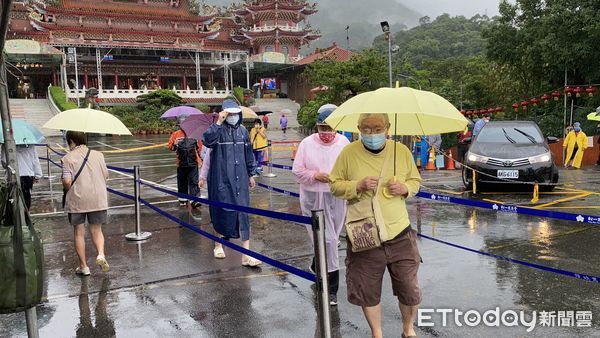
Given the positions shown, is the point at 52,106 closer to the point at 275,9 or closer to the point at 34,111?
the point at 34,111

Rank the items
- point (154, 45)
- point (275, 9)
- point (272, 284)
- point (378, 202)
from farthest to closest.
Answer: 1. point (275, 9)
2. point (154, 45)
3. point (272, 284)
4. point (378, 202)

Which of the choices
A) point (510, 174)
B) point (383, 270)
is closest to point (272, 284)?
point (383, 270)

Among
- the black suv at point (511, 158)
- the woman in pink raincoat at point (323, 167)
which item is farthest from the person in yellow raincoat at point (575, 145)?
the woman in pink raincoat at point (323, 167)

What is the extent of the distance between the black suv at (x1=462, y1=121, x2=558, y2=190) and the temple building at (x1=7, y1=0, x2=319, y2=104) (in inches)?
1467

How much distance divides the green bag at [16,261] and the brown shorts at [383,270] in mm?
1957

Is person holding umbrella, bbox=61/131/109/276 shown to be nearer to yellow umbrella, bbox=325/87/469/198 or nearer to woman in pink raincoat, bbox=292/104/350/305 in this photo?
woman in pink raincoat, bbox=292/104/350/305

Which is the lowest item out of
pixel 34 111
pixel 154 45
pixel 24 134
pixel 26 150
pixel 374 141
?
pixel 26 150

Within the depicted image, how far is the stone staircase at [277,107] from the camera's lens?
42719mm

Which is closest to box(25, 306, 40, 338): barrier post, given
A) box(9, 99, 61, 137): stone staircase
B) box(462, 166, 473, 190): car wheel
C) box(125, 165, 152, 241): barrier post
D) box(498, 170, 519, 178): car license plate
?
box(125, 165, 152, 241): barrier post

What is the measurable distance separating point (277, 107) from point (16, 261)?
150 ft

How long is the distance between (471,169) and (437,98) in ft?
24.0

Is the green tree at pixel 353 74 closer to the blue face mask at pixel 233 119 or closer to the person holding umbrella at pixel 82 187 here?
the blue face mask at pixel 233 119

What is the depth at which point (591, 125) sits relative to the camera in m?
18.9

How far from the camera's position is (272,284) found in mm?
5223
